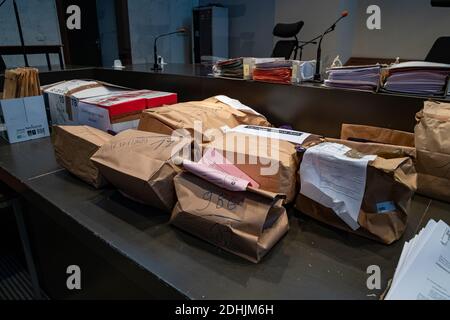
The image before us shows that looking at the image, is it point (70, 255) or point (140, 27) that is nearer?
point (70, 255)

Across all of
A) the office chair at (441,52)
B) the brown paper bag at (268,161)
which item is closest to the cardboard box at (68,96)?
the brown paper bag at (268,161)

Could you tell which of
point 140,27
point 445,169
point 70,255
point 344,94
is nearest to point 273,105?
point 344,94

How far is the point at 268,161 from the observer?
2.60ft

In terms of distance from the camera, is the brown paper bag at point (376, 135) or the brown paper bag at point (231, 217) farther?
the brown paper bag at point (376, 135)

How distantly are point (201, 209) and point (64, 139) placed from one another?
0.65m

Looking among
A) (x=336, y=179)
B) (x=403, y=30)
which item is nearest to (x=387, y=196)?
(x=336, y=179)

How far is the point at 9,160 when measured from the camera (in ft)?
4.08

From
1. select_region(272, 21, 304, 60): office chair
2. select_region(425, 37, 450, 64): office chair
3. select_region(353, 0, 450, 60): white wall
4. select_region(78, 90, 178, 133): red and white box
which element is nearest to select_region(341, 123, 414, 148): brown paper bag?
select_region(78, 90, 178, 133): red and white box

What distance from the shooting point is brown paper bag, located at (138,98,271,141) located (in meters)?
1.04

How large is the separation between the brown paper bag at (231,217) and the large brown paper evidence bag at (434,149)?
18.8 inches

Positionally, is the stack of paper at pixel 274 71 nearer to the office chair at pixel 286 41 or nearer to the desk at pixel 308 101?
the desk at pixel 308 101

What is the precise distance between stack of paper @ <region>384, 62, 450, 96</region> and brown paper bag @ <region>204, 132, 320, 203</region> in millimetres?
396

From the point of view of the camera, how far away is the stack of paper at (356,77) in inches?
41.3
